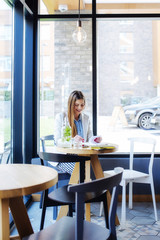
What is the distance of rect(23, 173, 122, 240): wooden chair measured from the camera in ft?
3.59

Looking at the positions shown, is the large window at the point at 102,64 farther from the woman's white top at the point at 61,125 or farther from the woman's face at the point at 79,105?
the woman's face at the point at 79,105

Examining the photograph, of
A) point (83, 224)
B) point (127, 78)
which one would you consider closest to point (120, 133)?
point (127, 78)

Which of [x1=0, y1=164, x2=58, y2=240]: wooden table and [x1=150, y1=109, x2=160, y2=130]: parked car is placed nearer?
[x1=0, y1=164, x2=58, y2=240]: wooden table

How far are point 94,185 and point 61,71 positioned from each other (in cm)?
265

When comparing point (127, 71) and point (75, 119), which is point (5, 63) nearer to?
point (75, 119)

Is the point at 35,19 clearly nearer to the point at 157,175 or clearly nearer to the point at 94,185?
the point at 157,175

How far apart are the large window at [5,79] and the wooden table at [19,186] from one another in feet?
3.27

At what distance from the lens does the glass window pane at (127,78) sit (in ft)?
11.3

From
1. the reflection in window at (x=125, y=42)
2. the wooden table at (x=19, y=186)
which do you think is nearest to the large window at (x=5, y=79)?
the wooden table at (x=19, y=186)

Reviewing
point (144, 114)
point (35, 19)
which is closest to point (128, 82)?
point (144, 114)

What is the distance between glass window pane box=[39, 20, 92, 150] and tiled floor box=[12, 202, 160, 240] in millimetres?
1198

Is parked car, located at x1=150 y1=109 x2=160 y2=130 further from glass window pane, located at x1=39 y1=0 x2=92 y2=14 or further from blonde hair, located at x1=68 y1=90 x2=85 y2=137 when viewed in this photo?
glass window pane, located at x1=39 y1=0 x2=92 y2=14

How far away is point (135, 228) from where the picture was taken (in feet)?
8.06

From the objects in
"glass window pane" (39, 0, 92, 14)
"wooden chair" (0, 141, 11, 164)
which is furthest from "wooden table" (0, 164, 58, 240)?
"glass window pane" (39, 0, 92, 14)
